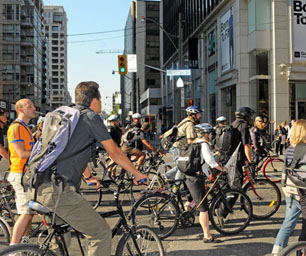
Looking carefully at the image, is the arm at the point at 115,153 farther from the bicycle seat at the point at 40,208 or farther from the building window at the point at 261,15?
the building window at the point at 261,15

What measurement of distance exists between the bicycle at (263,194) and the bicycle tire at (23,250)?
4316 mm

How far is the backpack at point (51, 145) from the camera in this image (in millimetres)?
2783

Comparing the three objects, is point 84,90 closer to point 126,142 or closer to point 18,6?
point 126,142

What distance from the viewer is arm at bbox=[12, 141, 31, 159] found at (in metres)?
4.45

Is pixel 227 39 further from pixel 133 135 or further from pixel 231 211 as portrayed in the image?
pixel 231 211

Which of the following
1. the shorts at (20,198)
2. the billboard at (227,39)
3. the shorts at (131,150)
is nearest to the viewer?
the shorts at (20,198)

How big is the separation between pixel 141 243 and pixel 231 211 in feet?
8.30

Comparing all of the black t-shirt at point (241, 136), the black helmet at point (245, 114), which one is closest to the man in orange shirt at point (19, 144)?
the black t-shirt at point (241, 136)

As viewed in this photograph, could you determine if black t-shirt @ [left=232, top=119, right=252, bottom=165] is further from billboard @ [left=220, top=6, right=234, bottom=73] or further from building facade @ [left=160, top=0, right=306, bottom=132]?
billboard @ [left=220, top=6, right=234, bottom=73]

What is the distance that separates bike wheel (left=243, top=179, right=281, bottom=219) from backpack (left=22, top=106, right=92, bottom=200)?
170 inches

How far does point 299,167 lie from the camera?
12.6ft

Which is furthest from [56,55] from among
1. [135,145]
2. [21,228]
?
[21,228]

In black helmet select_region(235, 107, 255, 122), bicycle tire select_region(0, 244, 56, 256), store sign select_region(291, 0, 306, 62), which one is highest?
store sign select_region(291, 0, 306, 62)

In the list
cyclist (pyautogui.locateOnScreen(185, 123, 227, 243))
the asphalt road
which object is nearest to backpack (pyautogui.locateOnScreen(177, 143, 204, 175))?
cyclist (pyautogui.locateOnScreen(185, 123, 227, 243))
